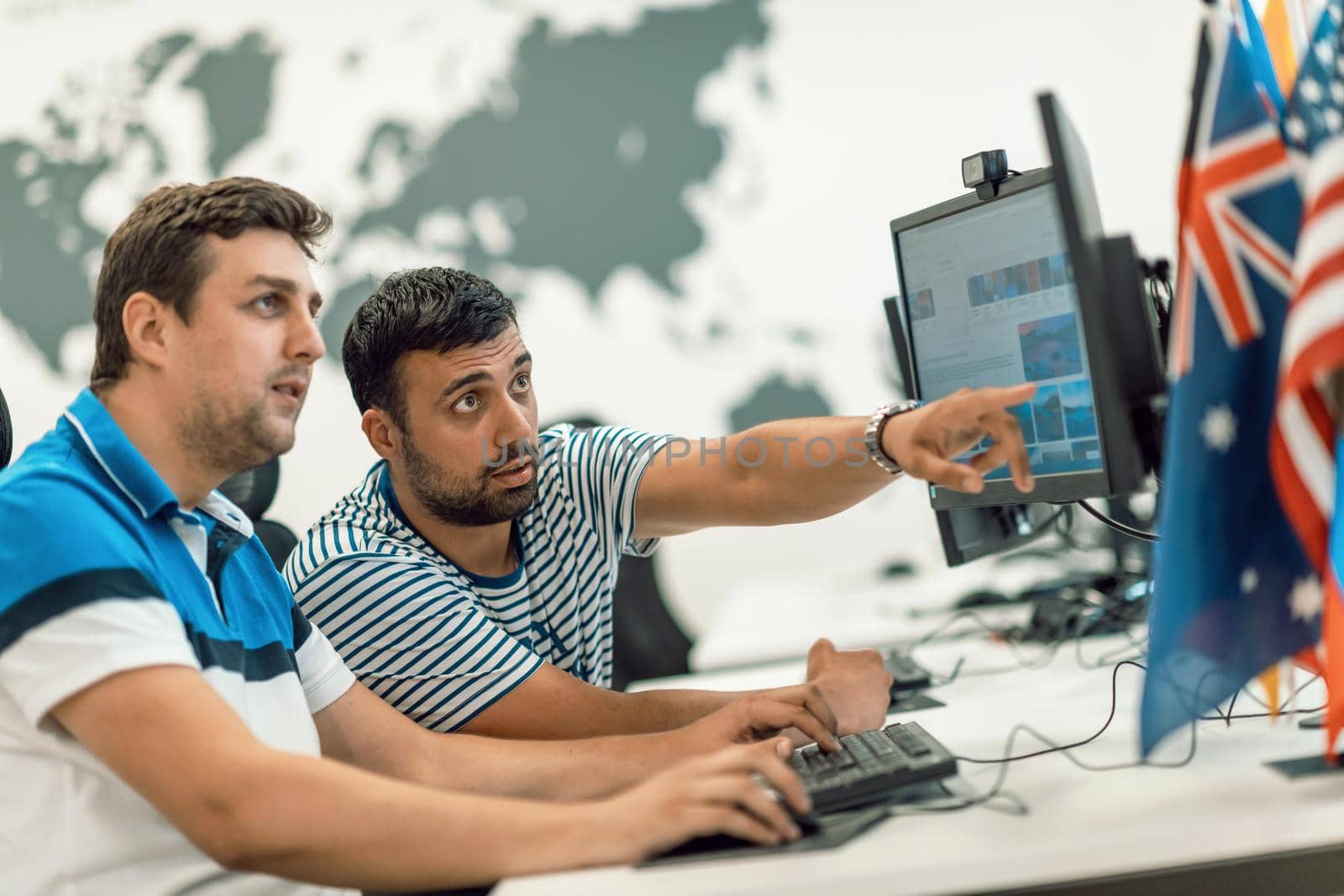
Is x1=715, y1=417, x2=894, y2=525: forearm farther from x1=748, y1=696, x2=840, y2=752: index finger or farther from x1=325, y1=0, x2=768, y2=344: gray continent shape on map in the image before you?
x1=325, y1=0, x2=768, y2=344: gray continent shape on map

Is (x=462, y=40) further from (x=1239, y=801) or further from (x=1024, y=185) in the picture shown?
(x=1239, y=801)

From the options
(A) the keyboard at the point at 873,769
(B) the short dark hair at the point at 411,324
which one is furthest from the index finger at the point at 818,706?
(B) the short dark hair at the point at 411,324

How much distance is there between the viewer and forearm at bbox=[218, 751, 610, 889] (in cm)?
83

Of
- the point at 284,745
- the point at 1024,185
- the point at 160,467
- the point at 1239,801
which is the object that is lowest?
the point at 1239,801

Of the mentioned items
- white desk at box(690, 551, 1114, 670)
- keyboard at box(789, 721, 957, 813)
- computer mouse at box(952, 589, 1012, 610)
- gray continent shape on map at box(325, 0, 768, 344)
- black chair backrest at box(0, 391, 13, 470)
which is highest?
gray continent shape on map at box(325, 0, 768, 344)

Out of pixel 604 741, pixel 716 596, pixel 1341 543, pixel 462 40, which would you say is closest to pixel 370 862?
pixel 604 741

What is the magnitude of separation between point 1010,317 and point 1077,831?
0.66 m

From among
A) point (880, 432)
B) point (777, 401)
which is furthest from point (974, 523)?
point (777, 401)

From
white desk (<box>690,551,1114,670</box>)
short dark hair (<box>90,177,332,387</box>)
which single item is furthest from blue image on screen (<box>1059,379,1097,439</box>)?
white desk (<box>690,551,1114,670</box>)

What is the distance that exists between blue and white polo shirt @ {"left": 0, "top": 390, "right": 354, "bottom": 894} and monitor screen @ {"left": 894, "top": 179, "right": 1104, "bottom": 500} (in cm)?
89

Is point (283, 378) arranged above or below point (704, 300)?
below

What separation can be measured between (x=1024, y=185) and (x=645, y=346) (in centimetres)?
281

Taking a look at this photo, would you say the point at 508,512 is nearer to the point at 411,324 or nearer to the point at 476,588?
the point at 476,588

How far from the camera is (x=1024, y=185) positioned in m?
1.23
